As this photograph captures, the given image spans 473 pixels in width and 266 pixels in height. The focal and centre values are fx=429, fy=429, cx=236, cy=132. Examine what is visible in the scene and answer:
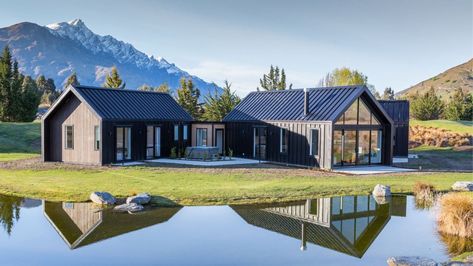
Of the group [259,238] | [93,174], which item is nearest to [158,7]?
[93,174]

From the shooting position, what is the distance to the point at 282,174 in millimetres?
18516

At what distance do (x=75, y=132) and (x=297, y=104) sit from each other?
1205cm

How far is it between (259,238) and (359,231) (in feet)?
8.27

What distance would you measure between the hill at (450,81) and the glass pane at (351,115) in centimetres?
7310

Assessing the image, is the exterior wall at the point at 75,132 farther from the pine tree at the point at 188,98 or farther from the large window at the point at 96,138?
the pine tree at the point at 188,98

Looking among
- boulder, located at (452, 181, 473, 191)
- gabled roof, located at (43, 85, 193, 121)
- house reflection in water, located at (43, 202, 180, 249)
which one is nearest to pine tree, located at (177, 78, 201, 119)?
gabled roof, located at (43, 85, 193, 121)

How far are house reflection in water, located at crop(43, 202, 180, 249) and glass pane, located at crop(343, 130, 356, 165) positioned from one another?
12.0 m

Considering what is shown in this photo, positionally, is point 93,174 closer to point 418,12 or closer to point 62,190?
point 62,190

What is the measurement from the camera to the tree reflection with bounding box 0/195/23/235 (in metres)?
10.4

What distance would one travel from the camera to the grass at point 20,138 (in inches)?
1178

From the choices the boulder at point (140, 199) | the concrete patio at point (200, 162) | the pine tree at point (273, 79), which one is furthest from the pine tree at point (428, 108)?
the boulder at point (140, 199)

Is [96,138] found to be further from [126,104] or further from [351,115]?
[351,115]

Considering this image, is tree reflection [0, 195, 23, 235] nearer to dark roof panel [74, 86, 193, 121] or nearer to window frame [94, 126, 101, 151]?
window frame [94, 126, 101, 151]

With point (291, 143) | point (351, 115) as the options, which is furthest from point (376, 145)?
point (291, 143)
